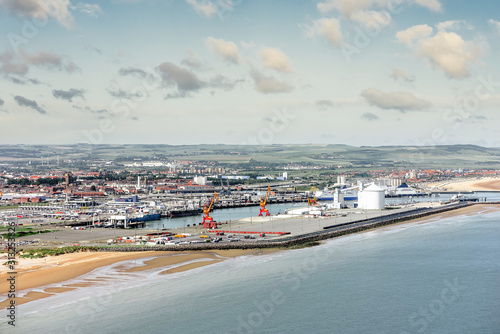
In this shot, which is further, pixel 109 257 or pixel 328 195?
pixel 328 195

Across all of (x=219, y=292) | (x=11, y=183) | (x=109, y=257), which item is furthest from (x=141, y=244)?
(x=11, y=183)

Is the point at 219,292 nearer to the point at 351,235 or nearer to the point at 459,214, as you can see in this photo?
the point at 351,235

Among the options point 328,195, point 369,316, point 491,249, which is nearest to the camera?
point 369,316

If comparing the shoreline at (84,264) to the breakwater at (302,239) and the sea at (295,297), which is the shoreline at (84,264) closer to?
the breakwater at (302,239)

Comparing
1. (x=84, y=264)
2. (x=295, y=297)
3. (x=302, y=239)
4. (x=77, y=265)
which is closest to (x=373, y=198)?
(x=302, y=239)

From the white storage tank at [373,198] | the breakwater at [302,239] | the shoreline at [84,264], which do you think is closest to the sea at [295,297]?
the shoreline at [84,264]

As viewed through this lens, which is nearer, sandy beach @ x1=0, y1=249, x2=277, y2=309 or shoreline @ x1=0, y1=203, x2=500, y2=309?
shoreline @ x1=0, y1=203, x2=500, y2=309

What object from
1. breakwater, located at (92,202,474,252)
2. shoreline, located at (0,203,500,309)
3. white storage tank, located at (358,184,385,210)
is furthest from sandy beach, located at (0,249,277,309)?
white storage tank, located at (358,184,385,210)

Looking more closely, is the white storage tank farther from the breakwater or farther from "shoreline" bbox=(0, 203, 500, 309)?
"shoreline" bbox=(0, 203, 500, 309)
